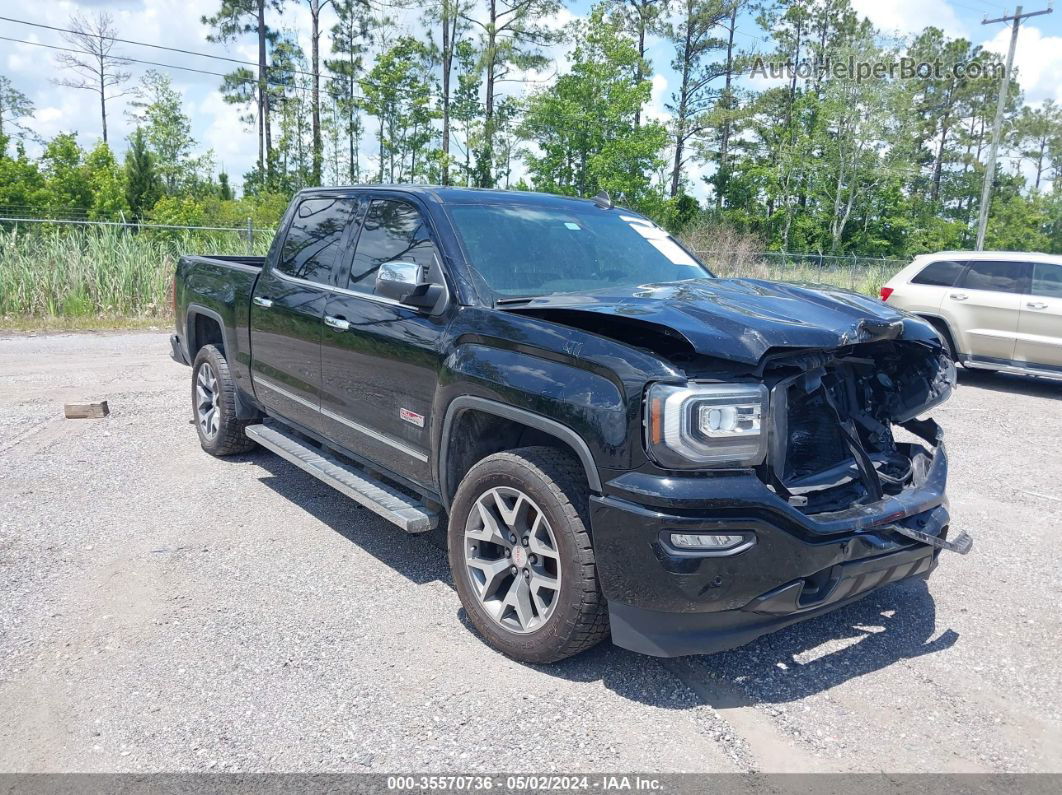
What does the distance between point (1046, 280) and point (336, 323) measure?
31.1ft

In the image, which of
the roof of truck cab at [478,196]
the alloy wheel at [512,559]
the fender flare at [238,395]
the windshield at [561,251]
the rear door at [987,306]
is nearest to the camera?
the alloy wheel at [512,559]

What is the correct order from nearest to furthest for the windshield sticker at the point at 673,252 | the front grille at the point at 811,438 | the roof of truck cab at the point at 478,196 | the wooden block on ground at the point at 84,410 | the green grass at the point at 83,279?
1. the front grille at the point at 811,438
2. the roof of truck cab at the point at 478,196
3. the windshield sticker at the point at 673,252
4. the wooden block on ground at the point at 84,410
5. the green grass at the point at 83,279

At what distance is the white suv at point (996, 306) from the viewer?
9.94m

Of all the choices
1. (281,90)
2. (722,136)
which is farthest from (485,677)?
(722,136)

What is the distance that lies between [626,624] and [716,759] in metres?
0.54

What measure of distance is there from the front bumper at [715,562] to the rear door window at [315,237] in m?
2.70

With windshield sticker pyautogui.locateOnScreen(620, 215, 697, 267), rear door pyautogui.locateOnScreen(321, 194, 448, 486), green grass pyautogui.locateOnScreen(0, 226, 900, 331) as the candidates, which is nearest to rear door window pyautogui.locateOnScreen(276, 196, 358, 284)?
rear door pyautogui.locateOnScreen(321, 194, 448, 486)

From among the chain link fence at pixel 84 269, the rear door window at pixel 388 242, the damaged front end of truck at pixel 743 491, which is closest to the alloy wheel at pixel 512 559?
the damaged front end of truck at pixel 743 491

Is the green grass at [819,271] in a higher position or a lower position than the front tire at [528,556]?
higher

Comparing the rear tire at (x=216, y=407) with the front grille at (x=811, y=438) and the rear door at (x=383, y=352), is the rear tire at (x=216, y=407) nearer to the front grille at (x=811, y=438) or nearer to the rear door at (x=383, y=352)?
the rear door at (x=383, y=352)

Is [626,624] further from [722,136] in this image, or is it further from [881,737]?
[722,136]

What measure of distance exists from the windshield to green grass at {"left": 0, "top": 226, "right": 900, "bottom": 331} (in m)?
10.4

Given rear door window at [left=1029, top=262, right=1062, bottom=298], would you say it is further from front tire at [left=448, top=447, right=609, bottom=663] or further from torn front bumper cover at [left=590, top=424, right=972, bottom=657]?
front tire at [left=448, top=447, right=609, bottom=663]

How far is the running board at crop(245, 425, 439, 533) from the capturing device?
12.6 ft
